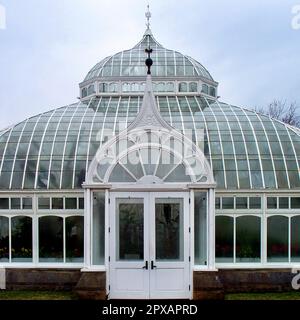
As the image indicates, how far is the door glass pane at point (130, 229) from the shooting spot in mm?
14531

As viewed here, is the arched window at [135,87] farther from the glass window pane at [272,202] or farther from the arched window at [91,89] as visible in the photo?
the glass window pane at [272,202]

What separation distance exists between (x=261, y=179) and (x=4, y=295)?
9.09m

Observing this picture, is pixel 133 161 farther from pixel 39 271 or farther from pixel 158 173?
pixel 39 271

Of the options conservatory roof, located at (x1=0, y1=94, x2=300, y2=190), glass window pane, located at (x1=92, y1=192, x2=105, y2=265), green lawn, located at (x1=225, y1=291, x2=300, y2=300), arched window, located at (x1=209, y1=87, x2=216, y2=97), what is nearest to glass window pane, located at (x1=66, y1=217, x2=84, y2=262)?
glass window pane, located at (x1=92, y1=192, x2=105, y2=265)

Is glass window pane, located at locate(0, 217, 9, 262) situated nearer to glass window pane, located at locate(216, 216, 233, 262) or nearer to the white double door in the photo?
the white double door

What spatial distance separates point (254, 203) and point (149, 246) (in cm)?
386

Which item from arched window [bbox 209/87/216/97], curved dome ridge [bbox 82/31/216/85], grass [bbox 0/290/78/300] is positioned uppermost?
curved dome ridge [bbox 82/31/216/85]

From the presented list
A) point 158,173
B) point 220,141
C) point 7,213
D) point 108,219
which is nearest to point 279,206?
point 220,141

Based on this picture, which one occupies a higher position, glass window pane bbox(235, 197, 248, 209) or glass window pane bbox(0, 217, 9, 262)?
glass window pane bbox(235, 197, 248, 209)

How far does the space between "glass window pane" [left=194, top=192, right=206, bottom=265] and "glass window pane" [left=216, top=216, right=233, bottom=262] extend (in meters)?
0.92

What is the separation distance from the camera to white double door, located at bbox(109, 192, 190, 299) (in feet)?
47.2

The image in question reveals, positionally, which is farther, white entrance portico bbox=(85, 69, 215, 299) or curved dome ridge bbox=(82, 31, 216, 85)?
curved dome ridge bbox=(82, 31, 216, 85)

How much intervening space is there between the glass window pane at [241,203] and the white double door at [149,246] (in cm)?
204

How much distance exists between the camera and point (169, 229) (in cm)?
1461
